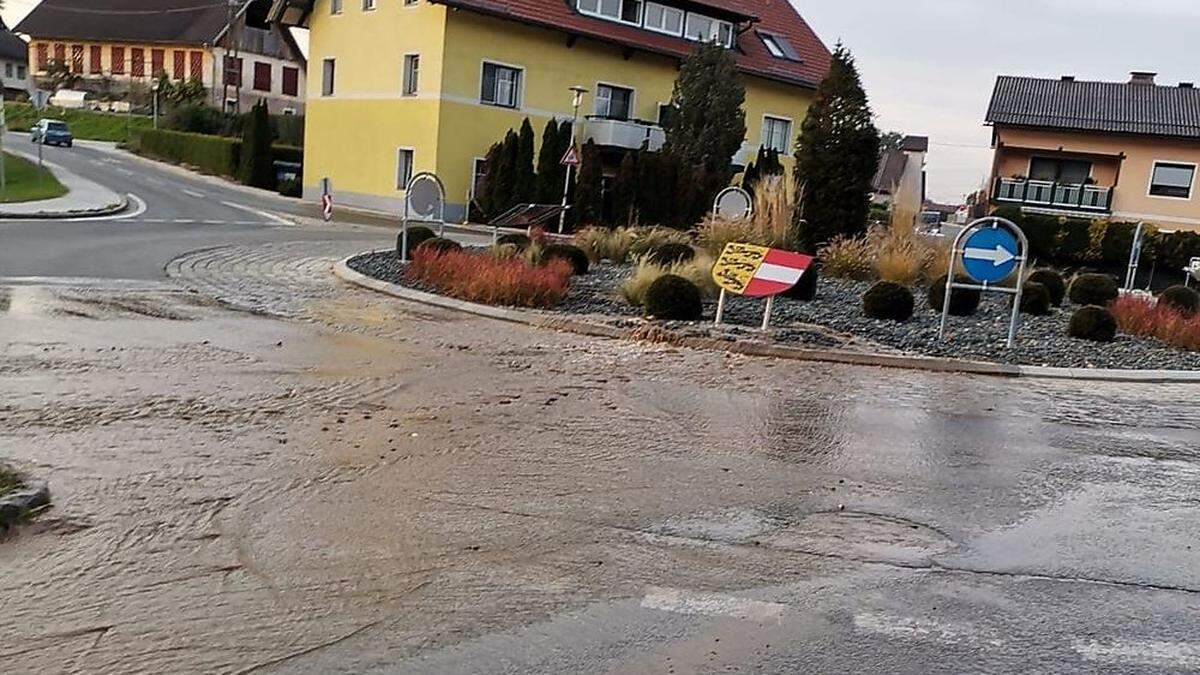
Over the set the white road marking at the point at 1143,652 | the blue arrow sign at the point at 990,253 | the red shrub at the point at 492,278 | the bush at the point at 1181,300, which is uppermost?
the blue arrow sign at the point at 990,253

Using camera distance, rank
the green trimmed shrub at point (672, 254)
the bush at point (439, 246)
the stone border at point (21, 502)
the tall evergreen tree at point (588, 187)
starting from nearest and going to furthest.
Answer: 1. the stone border at point (21, 502)
2. the bush at point (439, 246)
3. the green trimmed shrub at point (672, 254)
4. the tall evergreen tree at point (588, 187)

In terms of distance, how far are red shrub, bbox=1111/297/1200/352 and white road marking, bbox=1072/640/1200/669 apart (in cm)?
1011

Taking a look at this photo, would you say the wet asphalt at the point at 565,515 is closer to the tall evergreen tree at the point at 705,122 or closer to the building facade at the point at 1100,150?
the tall evergreen tree at the point at 705,122

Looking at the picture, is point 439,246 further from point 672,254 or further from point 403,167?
point 403,167

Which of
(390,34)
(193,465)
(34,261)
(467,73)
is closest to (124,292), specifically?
(34,261)

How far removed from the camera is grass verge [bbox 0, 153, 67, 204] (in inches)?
Result: 1029

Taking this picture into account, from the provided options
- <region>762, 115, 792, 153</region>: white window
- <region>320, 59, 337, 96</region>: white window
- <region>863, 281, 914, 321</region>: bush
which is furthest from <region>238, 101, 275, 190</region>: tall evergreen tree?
<region>863, 281, 914, 321</region>: bush

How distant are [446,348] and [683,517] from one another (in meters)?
5.10

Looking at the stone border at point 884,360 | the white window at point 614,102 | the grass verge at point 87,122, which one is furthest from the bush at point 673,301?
the grass verge at point 87,122

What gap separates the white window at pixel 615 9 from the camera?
113ft

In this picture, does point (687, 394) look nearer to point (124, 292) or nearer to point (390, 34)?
point (124, 292)

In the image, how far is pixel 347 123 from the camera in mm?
35625

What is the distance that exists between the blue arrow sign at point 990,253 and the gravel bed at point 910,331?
2.83 ft

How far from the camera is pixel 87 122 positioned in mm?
66750
